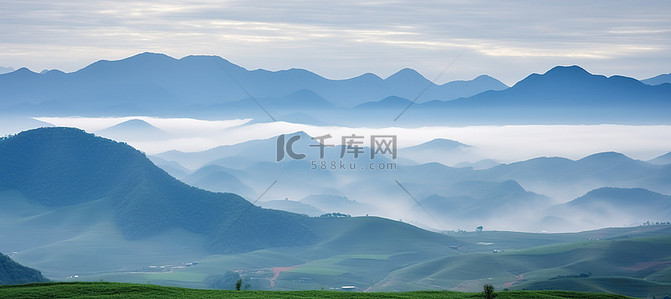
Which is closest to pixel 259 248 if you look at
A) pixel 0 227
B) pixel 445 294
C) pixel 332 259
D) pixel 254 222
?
pixel 254 222

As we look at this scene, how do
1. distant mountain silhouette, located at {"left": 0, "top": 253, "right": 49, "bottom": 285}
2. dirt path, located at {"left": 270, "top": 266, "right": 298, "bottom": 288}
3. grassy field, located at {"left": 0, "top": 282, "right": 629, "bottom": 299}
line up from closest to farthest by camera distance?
grassy field, located at {"left": 0, "top": 282, "right": 629, "bottom": 299}, distant mountain silhouette, located at {"left": 0, "top": 253, "right": 49, "bottom": 285}, dirt path, located at {"left": 270, "top": 266, "right": 298, "bottom": 288}

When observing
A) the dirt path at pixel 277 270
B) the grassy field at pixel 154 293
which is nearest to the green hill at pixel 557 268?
the dirt path at pixel 277 270

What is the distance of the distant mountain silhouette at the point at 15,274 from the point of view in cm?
10121

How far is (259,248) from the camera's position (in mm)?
190375

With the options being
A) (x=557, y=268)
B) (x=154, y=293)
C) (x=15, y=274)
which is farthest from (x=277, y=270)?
(x=154, y=293)

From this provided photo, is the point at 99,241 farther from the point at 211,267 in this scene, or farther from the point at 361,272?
the point at 361,272

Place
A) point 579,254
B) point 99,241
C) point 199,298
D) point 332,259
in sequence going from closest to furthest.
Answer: point 199,298
point 579,254
point 332,259
point 99,241

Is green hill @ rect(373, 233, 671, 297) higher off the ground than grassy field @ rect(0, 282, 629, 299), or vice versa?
green hill @ rect(373, 233, 671, 297)

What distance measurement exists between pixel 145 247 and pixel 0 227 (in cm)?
4018

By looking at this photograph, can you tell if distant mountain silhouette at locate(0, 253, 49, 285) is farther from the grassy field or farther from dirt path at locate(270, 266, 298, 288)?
the grassy field

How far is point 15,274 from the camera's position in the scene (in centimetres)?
10369

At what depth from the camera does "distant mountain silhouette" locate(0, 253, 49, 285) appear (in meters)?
101

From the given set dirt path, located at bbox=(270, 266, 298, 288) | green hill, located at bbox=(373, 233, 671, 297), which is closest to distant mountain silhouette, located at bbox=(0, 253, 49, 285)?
dirt path, located at bbox=(270, 266, 298, 288)

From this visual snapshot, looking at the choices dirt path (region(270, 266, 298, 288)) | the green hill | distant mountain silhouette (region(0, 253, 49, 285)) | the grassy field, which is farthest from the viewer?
dirt path (region(270, 266, 298, 288))
